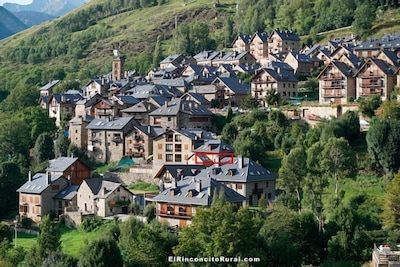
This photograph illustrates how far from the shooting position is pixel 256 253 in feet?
124

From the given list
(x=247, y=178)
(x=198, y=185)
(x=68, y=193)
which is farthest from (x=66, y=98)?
(x=198, y=185)

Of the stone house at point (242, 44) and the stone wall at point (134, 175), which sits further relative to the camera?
the stone house at point (242, 44)

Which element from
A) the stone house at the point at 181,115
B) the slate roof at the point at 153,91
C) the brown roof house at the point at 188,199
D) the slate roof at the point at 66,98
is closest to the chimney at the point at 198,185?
the brown roof house at the point at 188,199

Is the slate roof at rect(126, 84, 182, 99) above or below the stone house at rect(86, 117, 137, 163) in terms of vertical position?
above

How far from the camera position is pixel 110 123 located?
69.5 meters

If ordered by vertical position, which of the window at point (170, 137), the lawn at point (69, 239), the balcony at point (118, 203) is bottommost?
the lawn at point (69, 239)

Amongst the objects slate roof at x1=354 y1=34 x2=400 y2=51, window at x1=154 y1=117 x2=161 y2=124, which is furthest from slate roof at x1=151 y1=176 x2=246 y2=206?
slate roof at x1=354 y1=34 x2=400 y2=51

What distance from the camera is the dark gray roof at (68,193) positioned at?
57.9 metres

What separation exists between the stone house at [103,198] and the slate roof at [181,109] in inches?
533

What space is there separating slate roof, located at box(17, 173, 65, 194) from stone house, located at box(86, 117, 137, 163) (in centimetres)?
832

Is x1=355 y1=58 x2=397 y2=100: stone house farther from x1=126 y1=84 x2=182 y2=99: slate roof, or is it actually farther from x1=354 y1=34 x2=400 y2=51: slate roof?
x1=126 y1=84 x2=182 y2=99: slate roof

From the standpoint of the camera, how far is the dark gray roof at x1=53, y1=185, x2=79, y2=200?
2280 inches

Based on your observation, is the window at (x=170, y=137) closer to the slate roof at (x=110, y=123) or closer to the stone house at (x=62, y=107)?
the slate roof at (x=110, y=123)

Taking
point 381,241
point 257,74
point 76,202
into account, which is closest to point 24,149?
point 76,202
